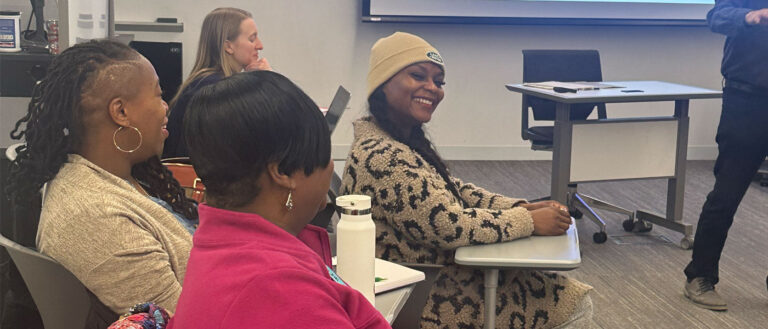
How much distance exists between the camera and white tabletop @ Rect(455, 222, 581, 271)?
1761 mm

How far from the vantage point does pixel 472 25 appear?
568 centimetres

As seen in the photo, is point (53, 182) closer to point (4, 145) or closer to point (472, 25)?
point (4, 145)

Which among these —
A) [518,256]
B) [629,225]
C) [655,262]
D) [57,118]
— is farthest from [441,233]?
[629,225]

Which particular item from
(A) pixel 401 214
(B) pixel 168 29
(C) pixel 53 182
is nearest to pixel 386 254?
(A) pixel 401 214

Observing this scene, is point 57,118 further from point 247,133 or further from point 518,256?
point 518,256

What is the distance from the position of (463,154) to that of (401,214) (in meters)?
4.10

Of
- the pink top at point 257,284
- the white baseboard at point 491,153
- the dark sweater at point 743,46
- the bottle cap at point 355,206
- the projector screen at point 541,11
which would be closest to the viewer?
the pink top at point 257,284

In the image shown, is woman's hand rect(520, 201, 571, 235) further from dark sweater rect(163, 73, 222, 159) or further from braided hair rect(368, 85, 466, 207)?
dark sweater rect(163, 73, 222, 159)

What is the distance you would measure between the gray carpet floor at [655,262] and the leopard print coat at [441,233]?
1.05m

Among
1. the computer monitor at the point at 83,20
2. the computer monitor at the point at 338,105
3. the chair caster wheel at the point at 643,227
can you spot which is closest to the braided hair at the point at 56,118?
the computer monitor at the point at 83,20

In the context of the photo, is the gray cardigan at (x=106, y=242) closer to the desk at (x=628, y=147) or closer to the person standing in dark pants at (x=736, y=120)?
the person standing in dark pants at (x=736, y=120)

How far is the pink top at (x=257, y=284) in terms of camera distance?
2.70ft

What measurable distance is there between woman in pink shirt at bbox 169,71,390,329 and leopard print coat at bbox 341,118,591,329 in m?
0.89

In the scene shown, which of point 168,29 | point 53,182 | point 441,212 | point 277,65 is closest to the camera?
point 53,182
